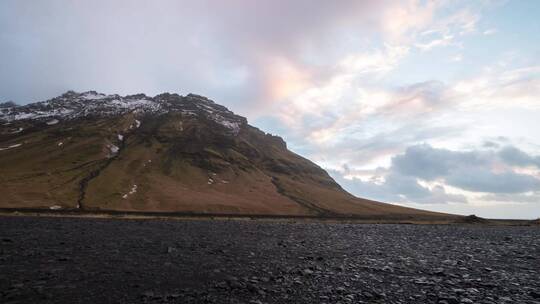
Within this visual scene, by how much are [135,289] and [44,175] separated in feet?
564

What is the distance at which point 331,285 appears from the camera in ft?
75.8

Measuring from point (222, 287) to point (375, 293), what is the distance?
897 cm

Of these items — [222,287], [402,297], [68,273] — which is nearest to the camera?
[402,297]

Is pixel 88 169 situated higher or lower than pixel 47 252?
higher

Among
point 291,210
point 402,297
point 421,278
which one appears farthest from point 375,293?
point 291,210

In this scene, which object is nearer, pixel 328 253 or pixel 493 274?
pixel 493 274

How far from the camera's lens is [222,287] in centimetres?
2186

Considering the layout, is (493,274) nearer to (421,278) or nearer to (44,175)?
(421,278)

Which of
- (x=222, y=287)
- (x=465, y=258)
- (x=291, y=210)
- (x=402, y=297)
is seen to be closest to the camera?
(x=402, y=297)

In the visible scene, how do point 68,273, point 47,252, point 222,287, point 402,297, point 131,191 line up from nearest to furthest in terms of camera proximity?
1. point 402,297
2. point 222,287
3. point 68,273
4. point 47,252
5. point 131,191

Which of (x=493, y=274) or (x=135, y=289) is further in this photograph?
(x=493, y=274)

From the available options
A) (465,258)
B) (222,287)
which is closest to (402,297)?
(222,287)

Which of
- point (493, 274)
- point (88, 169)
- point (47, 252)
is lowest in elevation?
point (47, 252)

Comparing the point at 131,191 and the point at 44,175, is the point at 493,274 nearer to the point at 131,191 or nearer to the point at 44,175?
the point at 131,191
